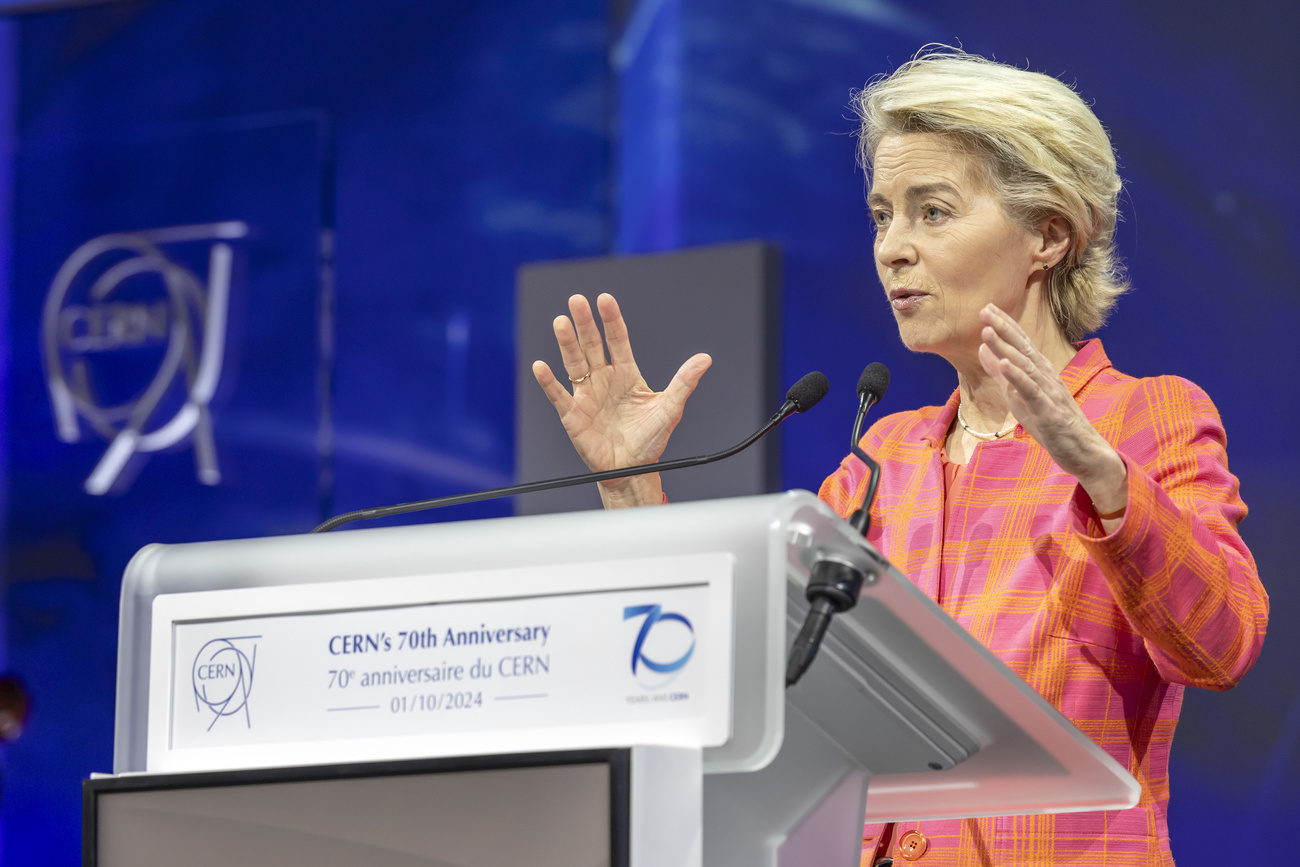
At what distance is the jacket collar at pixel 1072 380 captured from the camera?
163cm

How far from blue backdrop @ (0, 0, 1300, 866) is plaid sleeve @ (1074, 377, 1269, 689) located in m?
1.81

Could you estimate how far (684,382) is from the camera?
1.65 metres

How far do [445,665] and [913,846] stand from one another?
608mm

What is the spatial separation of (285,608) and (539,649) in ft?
0.67

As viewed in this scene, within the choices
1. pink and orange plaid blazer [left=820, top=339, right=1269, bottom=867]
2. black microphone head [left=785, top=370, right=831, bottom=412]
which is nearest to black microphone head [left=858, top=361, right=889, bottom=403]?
black microphone head [left=785, top=370, right=831, bottom=412]

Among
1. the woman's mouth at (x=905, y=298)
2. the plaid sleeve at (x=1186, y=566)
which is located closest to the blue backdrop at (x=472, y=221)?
the woman's mouth at (x=905, y=298)

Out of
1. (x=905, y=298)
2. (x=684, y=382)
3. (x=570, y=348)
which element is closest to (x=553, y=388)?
(x=570, y=348)

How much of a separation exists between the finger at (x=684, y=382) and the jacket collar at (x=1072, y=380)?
11.9 inches

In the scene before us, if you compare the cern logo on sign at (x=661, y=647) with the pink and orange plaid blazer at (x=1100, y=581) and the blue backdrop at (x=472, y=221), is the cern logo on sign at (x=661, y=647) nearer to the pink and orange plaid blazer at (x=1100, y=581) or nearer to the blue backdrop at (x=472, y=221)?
the pink and orange plaid blazer at (x=1100, y=581)

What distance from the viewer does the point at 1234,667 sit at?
1313 mm

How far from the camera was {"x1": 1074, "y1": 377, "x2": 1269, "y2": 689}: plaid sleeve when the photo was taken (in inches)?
48.1

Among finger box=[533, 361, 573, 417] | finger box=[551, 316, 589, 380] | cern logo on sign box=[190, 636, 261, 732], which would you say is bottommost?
cern logo on sign box=[190, 636, 261, 732]

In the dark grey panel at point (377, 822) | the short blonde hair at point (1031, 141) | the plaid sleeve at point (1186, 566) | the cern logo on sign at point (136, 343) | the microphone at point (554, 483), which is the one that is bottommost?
the dark grey panel at point (377, 822)

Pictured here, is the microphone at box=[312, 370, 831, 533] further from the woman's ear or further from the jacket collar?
the woman's ear
